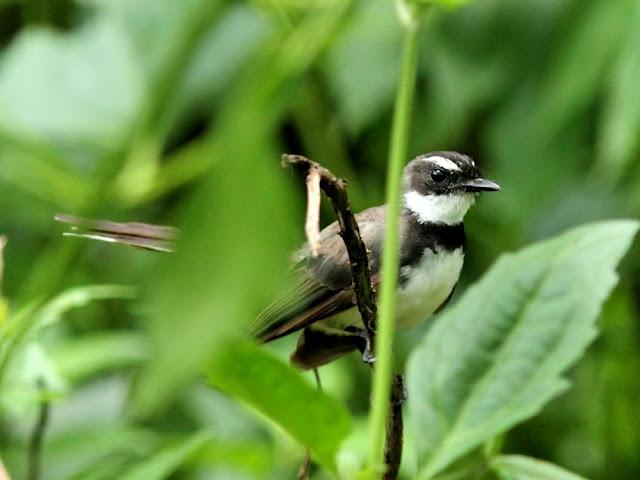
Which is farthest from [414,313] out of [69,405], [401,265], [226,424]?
[69,405]

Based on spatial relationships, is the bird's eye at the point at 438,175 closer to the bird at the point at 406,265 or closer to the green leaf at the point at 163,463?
the bird at the point at 406,265

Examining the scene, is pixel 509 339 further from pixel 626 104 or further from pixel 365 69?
pixel 365 69

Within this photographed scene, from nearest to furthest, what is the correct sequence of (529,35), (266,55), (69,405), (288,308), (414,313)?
1. (266,55)
2. (288,308)
3. (414,313)
4. (529,35)
5. (69,405)

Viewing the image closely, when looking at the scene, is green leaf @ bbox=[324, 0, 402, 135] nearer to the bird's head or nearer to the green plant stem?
the bird's head

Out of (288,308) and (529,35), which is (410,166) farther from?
(529,35)

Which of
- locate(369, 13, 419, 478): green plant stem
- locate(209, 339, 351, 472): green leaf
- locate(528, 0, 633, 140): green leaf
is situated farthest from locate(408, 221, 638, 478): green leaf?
locate(528, 0, 633, 140): green leaf

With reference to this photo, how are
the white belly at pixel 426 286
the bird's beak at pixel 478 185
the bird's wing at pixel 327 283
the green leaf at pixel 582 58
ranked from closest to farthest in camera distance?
the bird's wing at pixel 327 283 → the bird's beak at pixel 478 185 → the white belly at pixel 426 286 → the green leaf at pixel 582 58

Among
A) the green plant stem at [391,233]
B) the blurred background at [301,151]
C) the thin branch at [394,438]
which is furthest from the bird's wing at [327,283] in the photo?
the green plant stem at [391,233]
